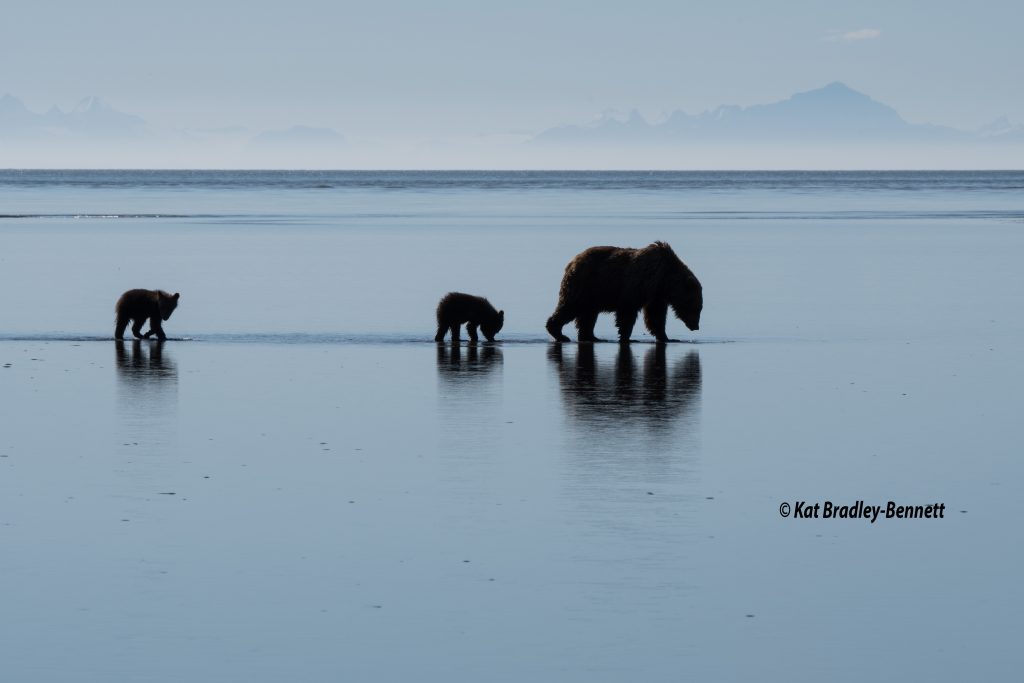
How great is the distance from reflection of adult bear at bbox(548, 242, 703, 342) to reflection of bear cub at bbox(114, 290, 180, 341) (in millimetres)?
5050

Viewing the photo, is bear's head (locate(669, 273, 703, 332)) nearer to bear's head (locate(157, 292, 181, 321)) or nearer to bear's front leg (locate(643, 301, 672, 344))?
bear's front leg (locate(643, 301, 672, 344))

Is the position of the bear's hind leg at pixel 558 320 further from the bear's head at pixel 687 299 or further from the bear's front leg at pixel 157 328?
the bear's front leg at pixel 157 328

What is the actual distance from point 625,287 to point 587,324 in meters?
0.80

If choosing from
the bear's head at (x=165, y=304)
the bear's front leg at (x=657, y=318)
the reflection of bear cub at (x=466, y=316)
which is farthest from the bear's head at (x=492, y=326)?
the bear's head at (x=165, y=304)

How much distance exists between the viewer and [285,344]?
21797 mm

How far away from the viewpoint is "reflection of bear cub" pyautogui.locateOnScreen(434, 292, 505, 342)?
21891mm

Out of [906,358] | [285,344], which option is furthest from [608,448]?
[285,344]

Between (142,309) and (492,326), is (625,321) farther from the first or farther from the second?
(142,309)

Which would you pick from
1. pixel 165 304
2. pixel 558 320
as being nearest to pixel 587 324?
pixel 558 320

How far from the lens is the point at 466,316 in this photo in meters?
22.0

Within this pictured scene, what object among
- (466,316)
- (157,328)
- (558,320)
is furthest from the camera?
(157,328)

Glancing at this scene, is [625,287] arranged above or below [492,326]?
above

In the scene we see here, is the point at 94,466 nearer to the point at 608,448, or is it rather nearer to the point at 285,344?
the point at 608,448

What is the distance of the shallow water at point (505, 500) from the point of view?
7.85 meters
